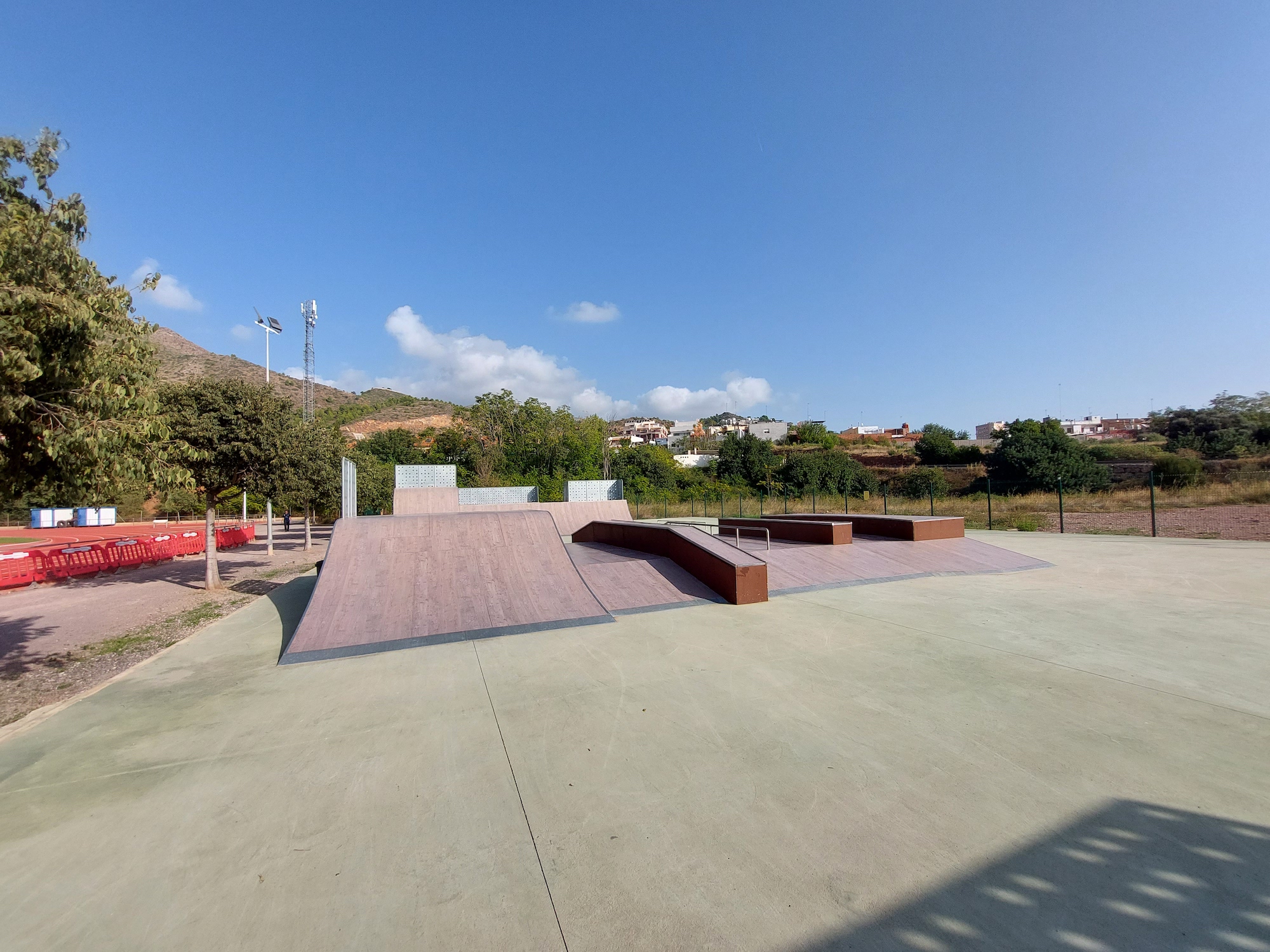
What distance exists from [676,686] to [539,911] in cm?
239

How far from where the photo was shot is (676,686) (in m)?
4.39

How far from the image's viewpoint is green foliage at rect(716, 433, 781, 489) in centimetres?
4369

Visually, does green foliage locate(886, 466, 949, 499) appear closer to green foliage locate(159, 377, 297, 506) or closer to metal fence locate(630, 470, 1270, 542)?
metal fence locate(630, 470, 1270, 542)

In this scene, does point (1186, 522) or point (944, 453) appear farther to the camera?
point (944, 453)

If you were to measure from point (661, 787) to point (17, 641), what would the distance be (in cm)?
966

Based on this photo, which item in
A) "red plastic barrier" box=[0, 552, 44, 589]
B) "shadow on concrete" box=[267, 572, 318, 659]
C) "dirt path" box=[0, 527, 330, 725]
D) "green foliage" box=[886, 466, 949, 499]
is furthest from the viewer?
"green foliage" box=[886, 466, 949, 499]

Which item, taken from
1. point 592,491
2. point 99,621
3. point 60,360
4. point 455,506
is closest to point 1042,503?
point 592,491

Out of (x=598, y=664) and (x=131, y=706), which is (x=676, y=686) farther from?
(x=131, y=706)

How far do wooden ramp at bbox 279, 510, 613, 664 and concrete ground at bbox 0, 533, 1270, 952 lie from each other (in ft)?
2.24

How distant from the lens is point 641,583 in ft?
26.8

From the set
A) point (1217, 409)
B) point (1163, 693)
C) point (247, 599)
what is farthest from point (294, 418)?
point (1217, 409)

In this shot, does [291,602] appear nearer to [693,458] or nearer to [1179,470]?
[1179,470]

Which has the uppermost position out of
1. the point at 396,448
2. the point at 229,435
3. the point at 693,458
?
the point at 396,448

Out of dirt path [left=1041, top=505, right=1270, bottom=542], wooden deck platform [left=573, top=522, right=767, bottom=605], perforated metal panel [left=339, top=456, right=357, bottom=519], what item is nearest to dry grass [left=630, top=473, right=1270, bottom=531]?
dirt path [left=1041, top=505, right=1270, bottom=542]
